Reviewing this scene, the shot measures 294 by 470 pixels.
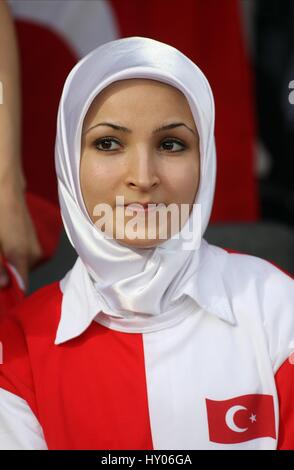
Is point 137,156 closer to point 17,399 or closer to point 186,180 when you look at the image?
point 186,180

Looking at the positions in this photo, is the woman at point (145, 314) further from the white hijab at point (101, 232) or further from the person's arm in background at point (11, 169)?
the person's arm in background at point (11, 169)

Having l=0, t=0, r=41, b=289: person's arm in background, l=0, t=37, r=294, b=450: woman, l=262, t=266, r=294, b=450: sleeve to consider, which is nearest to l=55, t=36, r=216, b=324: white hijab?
l=0, t=37, r=294, b=450: woman

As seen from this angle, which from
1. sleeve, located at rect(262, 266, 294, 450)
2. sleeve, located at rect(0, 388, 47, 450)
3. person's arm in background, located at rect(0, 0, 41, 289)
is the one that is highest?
person's arm in background, located at rect(0, 0, 41, 289)

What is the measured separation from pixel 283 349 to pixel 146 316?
207 millimetres

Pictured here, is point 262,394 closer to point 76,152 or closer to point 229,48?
point 76,152

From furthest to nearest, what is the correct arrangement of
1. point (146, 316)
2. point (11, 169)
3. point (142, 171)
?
point (11, 169)
point (146, 316)
point (142, 171)

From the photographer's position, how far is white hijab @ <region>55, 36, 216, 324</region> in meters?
1.32

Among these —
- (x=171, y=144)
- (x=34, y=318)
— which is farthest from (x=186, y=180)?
(x=34, y=318)

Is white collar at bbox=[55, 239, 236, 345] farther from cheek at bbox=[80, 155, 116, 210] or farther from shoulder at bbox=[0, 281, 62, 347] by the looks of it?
cheek at bbox=[80, 155, 116, 210]

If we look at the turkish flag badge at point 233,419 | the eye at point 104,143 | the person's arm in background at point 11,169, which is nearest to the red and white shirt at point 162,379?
the turkish flag badge at point 233,419

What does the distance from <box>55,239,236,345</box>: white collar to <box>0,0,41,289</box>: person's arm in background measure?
33 cm

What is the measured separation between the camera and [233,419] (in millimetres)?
1330
